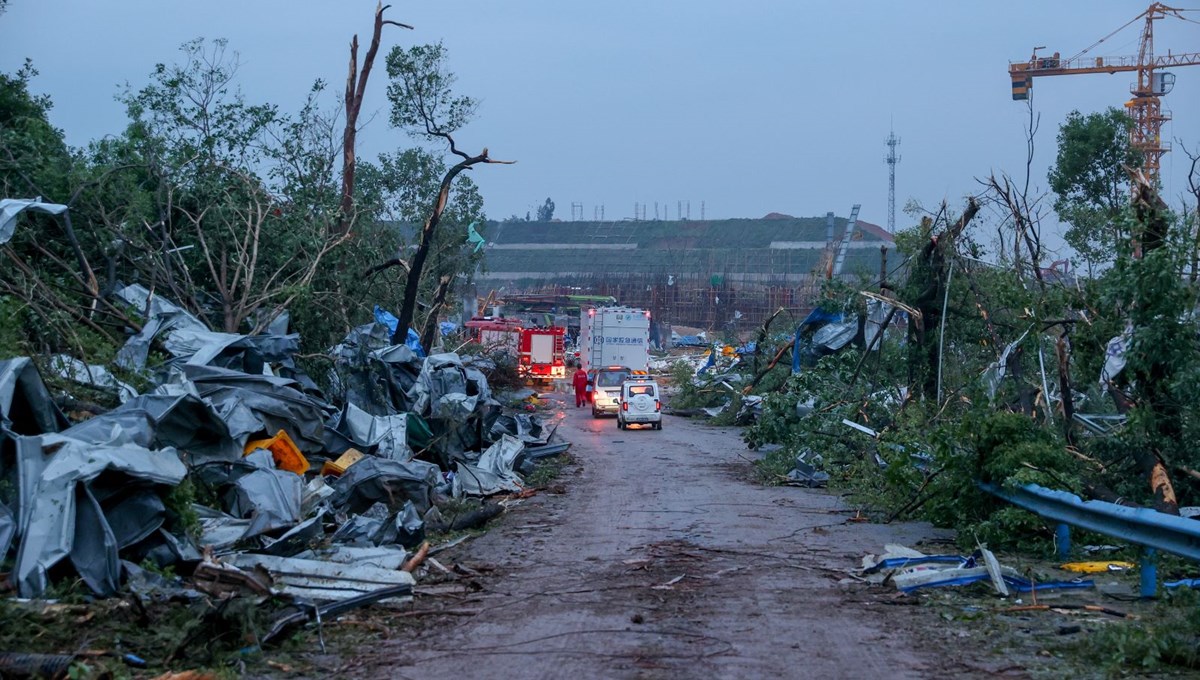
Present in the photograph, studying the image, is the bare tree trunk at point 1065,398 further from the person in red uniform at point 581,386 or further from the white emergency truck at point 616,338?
the white emergency truck at point 616,338

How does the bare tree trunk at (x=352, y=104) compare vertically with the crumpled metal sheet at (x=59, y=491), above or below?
above

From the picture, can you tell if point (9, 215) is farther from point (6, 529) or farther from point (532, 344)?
point (532, 344)

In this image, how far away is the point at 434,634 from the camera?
23.0ft

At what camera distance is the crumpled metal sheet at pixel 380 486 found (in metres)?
12.3

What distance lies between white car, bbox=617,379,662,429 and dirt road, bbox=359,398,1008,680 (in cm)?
1692

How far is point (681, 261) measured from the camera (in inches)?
3748

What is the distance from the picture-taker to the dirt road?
6.21m

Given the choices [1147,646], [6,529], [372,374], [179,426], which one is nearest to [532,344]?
[372,374]

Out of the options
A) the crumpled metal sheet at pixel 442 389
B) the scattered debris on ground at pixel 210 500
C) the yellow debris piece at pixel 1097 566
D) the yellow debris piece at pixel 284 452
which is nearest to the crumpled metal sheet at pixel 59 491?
the scattered debris on ground at pixel 210 500

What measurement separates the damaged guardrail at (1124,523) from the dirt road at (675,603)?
160 centimetres

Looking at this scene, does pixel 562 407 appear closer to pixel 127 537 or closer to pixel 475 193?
pixel 475 193

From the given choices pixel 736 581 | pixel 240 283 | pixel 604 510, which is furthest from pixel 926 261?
pixel 240 283

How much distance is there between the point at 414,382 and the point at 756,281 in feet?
219

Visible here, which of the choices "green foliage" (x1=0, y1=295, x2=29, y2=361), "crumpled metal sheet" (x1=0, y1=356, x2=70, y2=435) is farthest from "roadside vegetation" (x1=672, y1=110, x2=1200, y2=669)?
"green foliage" (x1=0, y1=295, x2=29, y2=361)
